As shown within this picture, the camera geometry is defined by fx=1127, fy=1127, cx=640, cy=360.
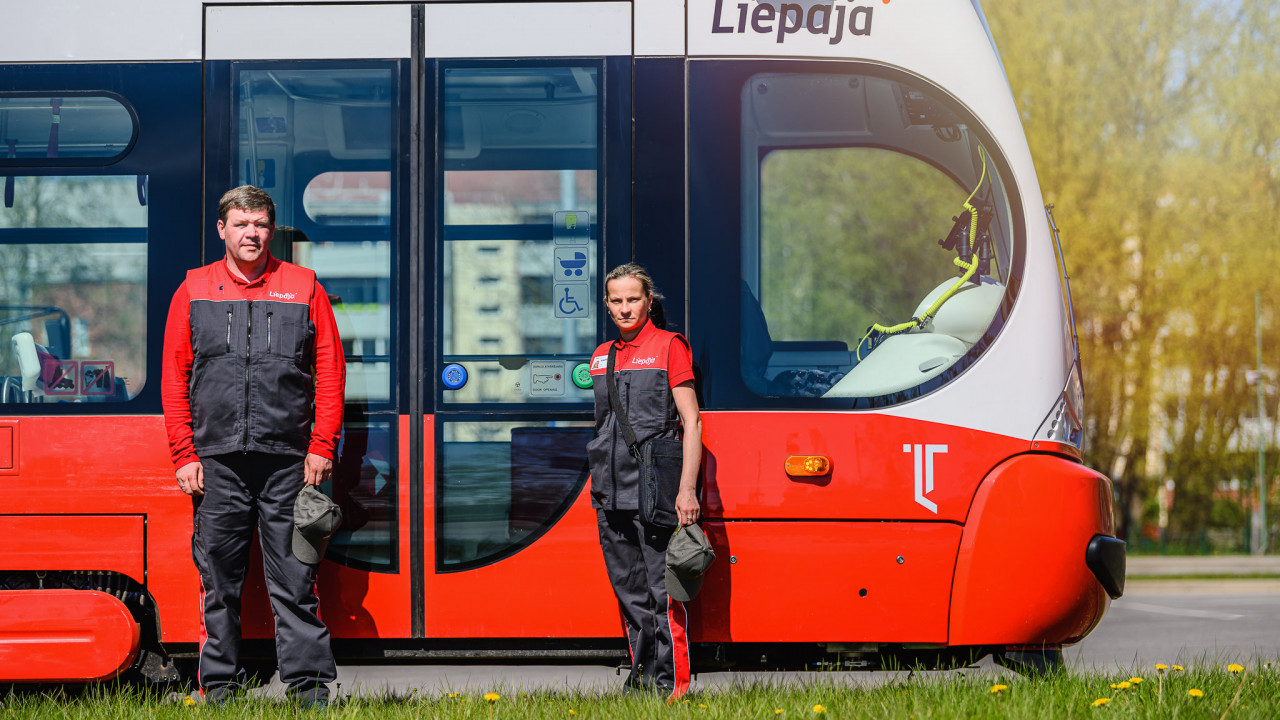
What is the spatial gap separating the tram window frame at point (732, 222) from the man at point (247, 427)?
57.9 inches

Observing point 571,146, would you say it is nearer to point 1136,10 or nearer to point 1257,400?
point 1136,10

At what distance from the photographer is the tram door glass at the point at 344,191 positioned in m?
4.54

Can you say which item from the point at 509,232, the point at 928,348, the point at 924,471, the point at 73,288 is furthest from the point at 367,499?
the point at 928,348

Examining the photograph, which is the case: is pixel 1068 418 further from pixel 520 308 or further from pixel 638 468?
pixel 520 308

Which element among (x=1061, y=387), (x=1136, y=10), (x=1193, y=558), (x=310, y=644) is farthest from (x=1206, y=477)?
(x=310, y=644)

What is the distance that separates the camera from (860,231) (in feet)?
16.2

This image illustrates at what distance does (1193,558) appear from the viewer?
20391 mm

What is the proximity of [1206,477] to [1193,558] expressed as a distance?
5.67 feet

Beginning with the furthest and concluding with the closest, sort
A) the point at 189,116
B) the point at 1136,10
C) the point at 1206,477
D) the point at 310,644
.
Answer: the point at 1206,477
the point at 1136,10
the point at 189,116
the point at 310,644

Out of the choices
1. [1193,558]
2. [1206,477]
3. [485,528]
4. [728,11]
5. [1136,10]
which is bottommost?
[1193,558]

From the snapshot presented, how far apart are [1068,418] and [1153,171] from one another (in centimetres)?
1644

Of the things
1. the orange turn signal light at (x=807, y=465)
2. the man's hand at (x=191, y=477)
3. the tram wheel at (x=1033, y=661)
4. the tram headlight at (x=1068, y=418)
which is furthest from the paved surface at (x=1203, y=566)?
the man's hand at (x=191, y=477)

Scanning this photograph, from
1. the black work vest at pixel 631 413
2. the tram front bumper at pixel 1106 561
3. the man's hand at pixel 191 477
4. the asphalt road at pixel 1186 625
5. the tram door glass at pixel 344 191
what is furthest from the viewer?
the asphalt road at pixel 1186 625

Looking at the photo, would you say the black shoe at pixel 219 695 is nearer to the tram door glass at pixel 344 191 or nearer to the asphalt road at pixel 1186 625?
the tram door glass at pixel 344 191
